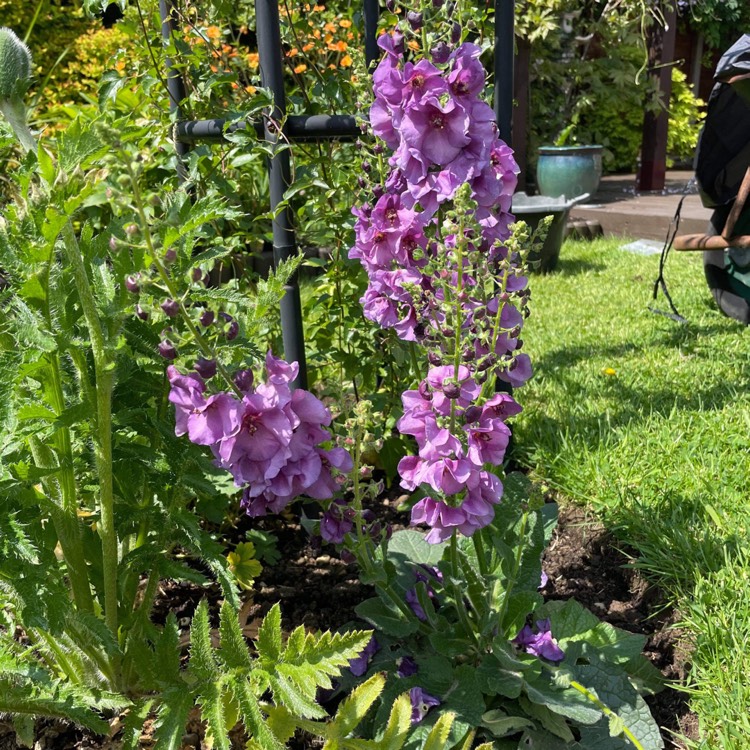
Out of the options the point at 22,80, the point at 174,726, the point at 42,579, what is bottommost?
the point at 174,726

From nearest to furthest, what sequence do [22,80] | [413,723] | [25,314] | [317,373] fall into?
[22,80] < [25,314] < [413,723] < [317,373]

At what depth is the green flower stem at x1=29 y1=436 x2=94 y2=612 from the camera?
121cm

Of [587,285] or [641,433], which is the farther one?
[587,285]

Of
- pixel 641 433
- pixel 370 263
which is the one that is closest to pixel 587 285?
pixel 641 433

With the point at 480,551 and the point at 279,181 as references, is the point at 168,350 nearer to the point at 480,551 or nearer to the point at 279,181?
the point at 480,551

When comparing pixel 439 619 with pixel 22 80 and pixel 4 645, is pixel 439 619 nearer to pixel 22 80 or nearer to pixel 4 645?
pixel 4 645

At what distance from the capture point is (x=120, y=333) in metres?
1.17

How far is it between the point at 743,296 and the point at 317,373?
94.2 inches

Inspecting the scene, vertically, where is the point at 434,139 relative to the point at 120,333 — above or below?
above

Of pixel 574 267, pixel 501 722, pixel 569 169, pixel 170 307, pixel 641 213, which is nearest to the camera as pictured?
pixel 170 307

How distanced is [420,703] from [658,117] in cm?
784

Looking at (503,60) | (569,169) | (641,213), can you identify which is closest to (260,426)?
(503,60)

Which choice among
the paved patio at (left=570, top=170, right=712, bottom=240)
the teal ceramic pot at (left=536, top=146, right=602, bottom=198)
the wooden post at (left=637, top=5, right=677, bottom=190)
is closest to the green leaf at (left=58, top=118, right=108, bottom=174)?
the paved patio at (left=570, top=170, right=712, bottom=240)

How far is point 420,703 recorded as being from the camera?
1.29 meters
